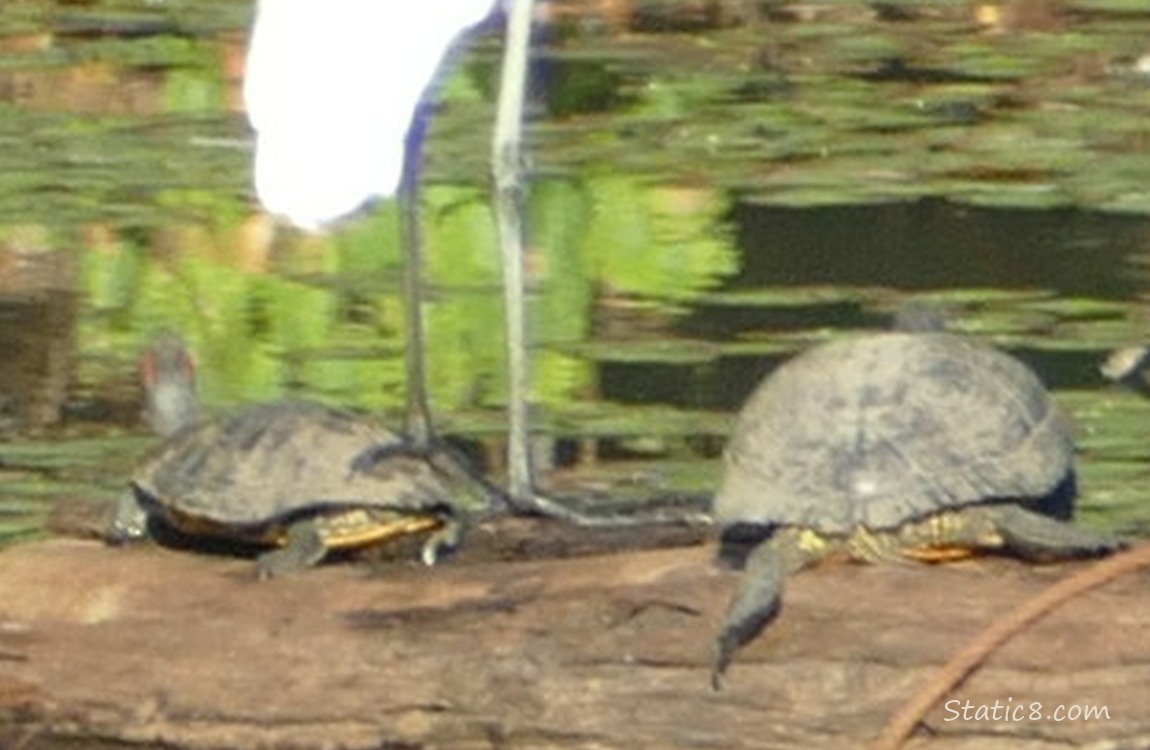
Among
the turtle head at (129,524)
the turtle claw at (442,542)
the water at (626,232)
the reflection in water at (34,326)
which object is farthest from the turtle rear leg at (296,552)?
the reflection in water at (34,326)

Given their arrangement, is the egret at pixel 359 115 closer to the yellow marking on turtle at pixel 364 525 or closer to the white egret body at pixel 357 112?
the white egret body at pixel 357 112

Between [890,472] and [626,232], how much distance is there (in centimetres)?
324

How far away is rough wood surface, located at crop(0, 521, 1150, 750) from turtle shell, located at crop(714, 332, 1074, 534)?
79 millimetres

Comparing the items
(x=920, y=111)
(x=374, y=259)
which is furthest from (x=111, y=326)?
(x=920, y=111)

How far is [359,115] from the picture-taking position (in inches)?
194

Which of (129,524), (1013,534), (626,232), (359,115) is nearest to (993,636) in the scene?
(1013,534)

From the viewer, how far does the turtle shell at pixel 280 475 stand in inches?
176

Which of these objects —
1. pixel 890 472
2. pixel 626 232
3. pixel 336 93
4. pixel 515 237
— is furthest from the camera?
pixel 626 232

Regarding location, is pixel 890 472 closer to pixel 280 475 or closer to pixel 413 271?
pixel 280 475

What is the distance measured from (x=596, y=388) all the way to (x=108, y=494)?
1026 millimetres

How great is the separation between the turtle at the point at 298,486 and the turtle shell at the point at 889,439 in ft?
1.40

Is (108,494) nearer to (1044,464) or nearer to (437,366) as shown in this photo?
(437,366)

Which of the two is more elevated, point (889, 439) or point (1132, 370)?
point (889, 439)

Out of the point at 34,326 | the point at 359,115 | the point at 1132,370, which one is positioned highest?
the point at 359,115
